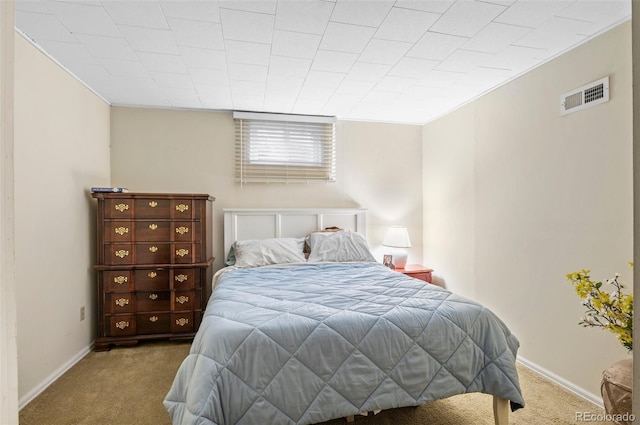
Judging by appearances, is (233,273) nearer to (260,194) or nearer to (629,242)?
(260,194)

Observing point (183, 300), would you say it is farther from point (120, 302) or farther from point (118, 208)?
point (118, 208)

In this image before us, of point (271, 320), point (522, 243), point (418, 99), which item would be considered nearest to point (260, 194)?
point (418, 99)

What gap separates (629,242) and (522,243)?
2.44ft

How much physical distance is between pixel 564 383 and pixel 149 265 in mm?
3439

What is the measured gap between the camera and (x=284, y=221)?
357cm

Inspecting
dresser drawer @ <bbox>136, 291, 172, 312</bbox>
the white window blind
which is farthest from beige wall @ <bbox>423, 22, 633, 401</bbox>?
dresser drawer @ <bbox>136, 291, 172, 312</bbox>

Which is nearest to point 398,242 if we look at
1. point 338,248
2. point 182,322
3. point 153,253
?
point 338,248

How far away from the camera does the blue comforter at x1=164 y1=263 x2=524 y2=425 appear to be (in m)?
1.33

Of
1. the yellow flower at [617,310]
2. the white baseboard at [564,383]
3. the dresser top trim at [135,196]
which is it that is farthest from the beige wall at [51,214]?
the white baseboard at [564,383]

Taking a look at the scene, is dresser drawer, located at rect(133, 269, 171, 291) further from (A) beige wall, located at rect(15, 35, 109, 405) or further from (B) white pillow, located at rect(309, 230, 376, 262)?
(B) white pillow, located at rect(309, 230, 376, 262)

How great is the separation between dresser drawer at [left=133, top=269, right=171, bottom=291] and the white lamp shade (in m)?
2.35

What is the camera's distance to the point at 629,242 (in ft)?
6.03

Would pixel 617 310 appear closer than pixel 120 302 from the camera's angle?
Yes

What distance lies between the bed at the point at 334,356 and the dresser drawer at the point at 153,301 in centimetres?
121
